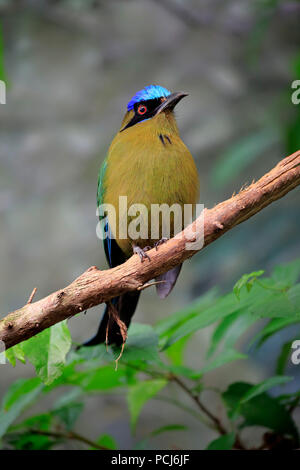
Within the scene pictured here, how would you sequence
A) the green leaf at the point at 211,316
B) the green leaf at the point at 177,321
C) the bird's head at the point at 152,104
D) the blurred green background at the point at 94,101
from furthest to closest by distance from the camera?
the blurred green background at the point at 94,101, the bird's head at the point at 152,104, the green leaf at the point at 177,321, the green leaf at the point at 211,316

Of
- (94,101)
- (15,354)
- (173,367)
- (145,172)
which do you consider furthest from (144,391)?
(94,101)

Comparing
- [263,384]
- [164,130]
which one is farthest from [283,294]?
[164,130]

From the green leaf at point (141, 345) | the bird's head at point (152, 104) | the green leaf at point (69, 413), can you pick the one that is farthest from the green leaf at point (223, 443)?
the bird's head at point (152, 104)

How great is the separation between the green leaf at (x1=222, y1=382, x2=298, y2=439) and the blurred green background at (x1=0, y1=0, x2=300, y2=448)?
2305 mm

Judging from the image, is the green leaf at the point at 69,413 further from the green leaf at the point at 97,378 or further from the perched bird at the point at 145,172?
the perched bird at the point at 145,172

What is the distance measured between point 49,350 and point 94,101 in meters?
3.32

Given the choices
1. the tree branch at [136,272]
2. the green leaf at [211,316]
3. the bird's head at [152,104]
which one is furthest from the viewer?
the bird's head at [152,104]

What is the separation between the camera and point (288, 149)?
1988mm

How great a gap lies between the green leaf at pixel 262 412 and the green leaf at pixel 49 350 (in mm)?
505

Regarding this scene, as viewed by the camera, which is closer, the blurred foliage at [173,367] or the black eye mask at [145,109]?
the blurred foliage at [173,367]

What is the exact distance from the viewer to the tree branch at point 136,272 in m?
1.11

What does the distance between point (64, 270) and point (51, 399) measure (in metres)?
0.89

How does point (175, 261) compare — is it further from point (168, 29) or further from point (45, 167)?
point (168, 29)

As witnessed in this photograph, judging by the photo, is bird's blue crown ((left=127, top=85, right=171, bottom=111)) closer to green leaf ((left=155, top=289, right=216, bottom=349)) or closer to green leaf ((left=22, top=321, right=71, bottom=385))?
green leaf ((left=155, top=289, right=216, bottom=349))
